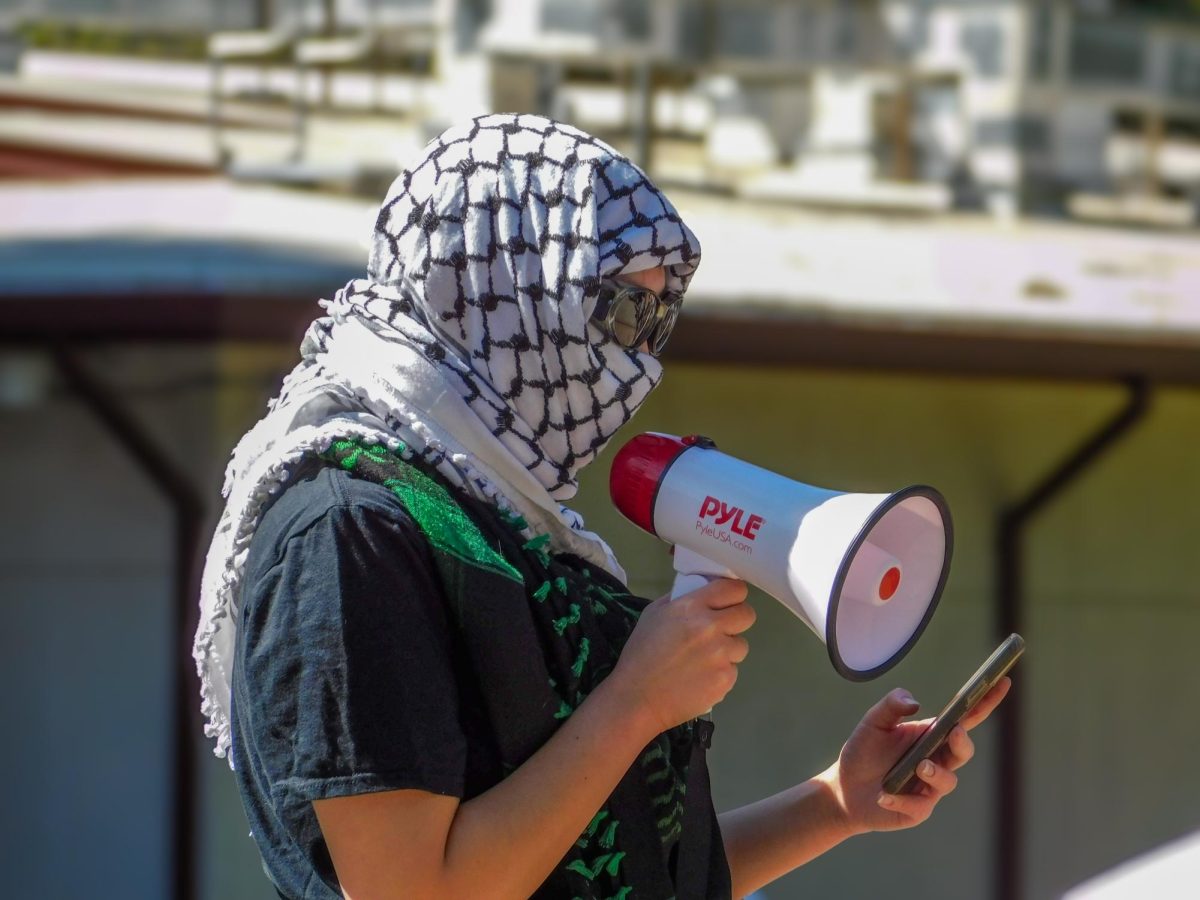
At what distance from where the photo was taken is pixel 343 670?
A: 1335 millimetres

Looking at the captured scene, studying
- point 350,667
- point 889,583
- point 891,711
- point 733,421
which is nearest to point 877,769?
point 891,711

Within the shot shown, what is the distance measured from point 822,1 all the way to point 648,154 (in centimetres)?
154

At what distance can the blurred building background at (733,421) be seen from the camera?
5219 mm

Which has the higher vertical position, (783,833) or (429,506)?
(429,506)

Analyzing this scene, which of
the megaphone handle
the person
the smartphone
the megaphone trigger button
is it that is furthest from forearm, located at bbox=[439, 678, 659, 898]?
the smartphone

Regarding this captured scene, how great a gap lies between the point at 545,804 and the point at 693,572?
0.98 ft

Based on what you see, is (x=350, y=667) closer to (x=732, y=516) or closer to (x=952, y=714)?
(x=732, y=516)

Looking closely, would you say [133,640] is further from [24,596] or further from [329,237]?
[329,237]

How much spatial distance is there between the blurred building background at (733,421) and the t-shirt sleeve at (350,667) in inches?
→ 117

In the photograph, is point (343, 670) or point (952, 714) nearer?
point (343, 670)

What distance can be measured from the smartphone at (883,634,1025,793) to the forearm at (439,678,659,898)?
39 centimetres

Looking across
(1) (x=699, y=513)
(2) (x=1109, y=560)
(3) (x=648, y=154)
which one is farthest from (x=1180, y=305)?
(1) (x=699, y=513)

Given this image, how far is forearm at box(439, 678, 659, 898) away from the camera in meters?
1.38

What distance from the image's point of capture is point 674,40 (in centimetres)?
810
